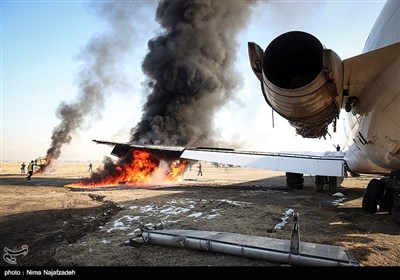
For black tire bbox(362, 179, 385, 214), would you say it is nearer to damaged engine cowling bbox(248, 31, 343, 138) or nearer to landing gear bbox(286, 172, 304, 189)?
damaged engine cowling bbox(248, 31, 343, 138)

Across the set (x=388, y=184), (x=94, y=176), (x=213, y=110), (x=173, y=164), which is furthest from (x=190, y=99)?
(x=388, y=184)

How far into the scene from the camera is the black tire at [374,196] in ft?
29.4

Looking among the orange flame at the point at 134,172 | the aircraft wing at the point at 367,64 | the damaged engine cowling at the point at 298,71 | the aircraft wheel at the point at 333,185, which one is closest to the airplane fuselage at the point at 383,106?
the aircraft wing at the point at 367,64

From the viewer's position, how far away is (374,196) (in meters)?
9.05

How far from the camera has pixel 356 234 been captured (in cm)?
649

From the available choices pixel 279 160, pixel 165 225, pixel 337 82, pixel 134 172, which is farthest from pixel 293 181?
pixel 337 82

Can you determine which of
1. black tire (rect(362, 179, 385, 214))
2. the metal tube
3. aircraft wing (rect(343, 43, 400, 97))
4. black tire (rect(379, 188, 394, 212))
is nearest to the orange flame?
black tire (rect(362, 179, 385, 214))

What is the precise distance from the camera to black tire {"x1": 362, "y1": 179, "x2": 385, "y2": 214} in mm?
8969

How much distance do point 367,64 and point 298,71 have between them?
1233 mm

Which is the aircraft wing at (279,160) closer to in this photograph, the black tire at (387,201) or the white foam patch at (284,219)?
the black tire at (387,201)

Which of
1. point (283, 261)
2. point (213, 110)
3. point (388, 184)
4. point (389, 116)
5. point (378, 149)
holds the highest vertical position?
point (213, 110)

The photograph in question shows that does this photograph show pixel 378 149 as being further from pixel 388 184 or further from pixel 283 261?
pixel 283 261

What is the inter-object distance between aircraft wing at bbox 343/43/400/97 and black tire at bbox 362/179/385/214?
524 cm

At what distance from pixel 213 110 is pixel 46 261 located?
1126 inches
